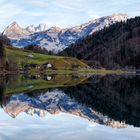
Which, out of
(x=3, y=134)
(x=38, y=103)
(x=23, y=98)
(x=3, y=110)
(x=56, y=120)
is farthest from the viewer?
(x=23, y=98)

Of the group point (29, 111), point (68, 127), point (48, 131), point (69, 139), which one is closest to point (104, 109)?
point (29, 111)

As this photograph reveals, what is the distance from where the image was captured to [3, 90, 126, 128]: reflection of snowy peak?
51.7 m

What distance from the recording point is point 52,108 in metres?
66.1

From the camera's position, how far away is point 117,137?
1412 inches

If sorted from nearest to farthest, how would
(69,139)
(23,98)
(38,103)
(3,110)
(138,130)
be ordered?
(69,139), (138,130), (3,110), (38,103), (23,98)

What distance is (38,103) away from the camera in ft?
249

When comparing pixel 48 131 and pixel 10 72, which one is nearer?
pixel 48 131

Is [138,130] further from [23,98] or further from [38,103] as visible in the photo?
[23,98]

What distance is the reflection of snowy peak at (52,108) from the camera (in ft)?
170

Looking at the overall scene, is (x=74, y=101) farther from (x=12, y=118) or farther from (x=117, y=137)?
(x=117, y=137)

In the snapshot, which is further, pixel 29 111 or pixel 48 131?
pixel 29 111

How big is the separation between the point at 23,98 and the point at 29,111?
764 inches

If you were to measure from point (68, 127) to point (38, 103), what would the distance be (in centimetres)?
3380

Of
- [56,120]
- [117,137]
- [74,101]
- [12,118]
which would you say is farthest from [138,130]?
[74,101]
